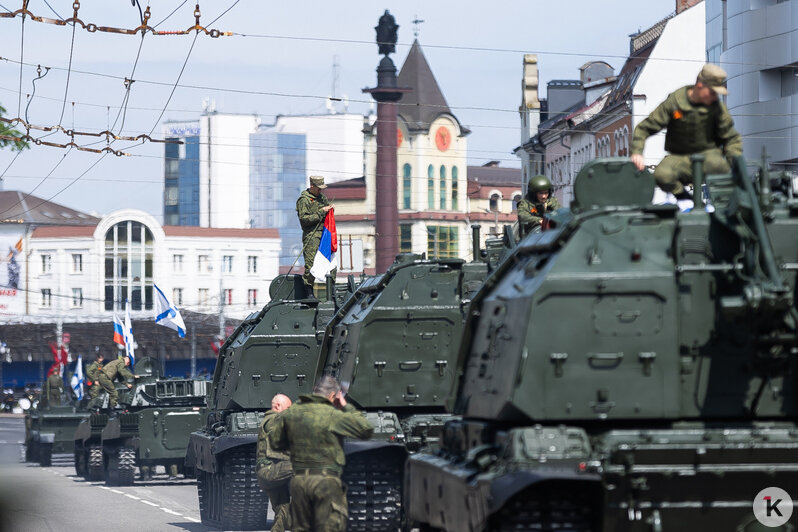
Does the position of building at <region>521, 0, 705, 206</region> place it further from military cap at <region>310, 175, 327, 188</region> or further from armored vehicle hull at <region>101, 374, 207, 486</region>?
military cap at <region>310, 175, 327, 188</region>

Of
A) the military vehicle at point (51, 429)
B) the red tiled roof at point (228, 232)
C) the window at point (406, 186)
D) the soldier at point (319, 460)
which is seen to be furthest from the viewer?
the red tiled roof at point (228, 232)

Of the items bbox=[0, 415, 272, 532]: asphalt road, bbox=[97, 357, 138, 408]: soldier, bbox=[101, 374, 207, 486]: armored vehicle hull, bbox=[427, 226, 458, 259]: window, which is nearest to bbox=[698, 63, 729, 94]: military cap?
bbox=[0, 415, 272, 532]: asphalt road

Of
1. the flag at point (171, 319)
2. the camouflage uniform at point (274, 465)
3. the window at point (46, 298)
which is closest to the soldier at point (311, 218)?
the camouflage uniform at point (274, 465)

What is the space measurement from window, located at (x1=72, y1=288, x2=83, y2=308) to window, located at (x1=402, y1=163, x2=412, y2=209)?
2057 centimetres

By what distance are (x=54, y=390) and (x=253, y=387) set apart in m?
Result: 20.9

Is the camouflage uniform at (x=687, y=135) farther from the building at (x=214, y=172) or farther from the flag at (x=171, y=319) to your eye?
the building at (x=214, y=172)

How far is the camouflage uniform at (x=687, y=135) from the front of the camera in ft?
33.9

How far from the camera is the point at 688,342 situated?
9.16 meters

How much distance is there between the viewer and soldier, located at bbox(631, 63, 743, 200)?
10305mm

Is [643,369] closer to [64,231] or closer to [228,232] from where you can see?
[64,231]

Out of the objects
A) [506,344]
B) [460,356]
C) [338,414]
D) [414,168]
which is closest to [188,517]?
[338,414]

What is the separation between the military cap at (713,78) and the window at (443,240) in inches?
3653

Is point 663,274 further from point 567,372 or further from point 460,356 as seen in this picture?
point 460,356

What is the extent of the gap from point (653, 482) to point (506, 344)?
1.48 meters
